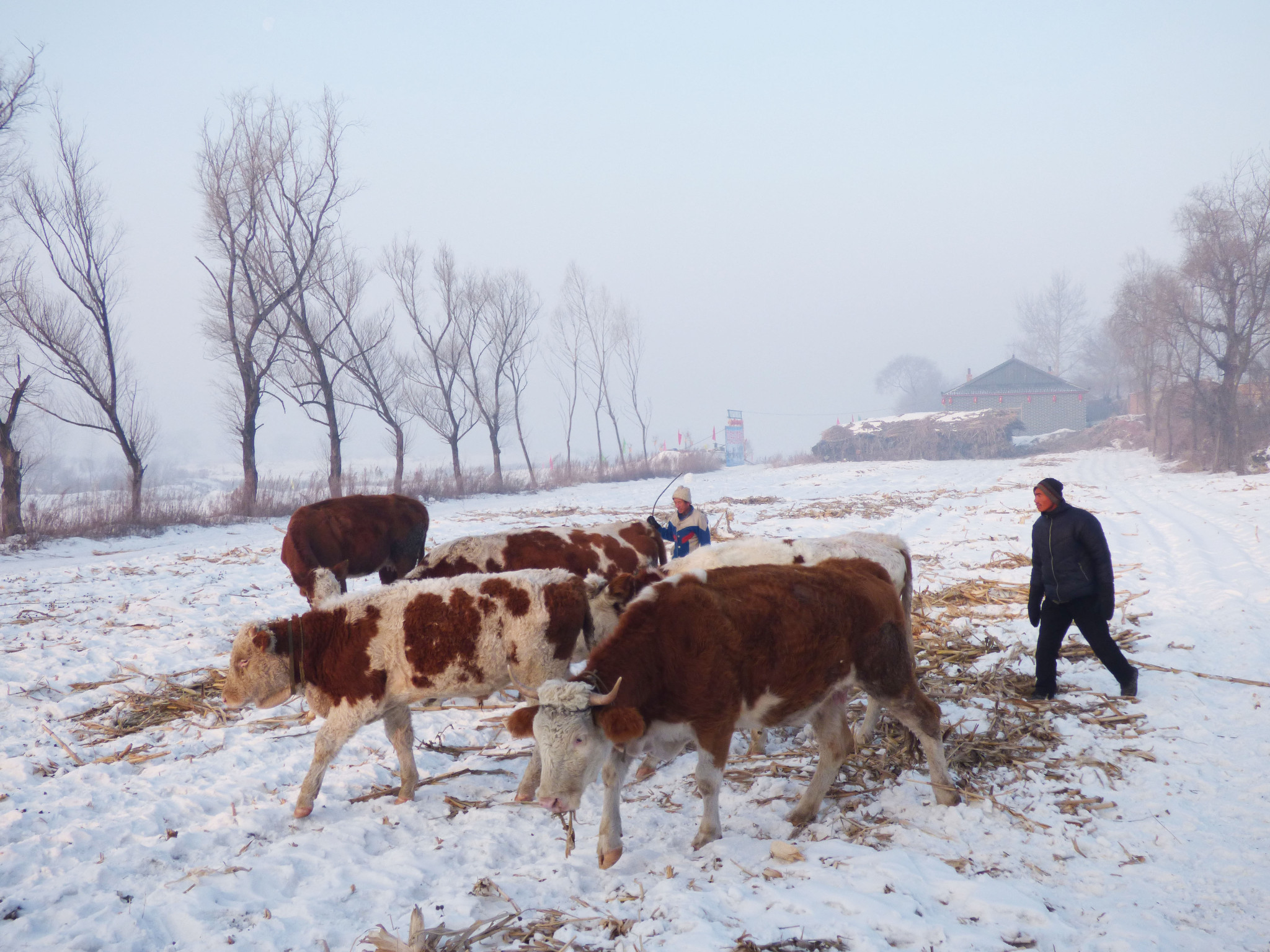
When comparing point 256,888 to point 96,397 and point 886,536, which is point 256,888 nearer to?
point 886,536

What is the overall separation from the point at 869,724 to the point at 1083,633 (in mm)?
2083

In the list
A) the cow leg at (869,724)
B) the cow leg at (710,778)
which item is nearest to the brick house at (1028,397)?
the cow leg at (869,724)

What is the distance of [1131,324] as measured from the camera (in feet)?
103

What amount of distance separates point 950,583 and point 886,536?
471cm

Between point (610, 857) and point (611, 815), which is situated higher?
point (611, 815)

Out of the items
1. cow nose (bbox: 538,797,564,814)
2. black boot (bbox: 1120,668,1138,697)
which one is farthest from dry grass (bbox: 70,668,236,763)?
black boot (bbox: 1120,668,1138,697)

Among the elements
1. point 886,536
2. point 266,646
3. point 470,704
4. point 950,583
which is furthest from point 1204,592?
point 266,646

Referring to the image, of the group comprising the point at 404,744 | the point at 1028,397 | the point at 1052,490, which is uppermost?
the point at 1028,397

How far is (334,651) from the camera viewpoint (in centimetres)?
474

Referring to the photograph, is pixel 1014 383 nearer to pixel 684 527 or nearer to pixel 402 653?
pixel 684 527

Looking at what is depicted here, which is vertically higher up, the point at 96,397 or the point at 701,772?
the point at 96,397

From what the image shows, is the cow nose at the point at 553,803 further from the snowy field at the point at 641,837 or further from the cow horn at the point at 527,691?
the cow horn at the point at 527,691

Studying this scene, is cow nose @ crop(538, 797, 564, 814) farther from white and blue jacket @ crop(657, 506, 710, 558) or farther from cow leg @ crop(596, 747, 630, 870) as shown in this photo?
white and blue jacket @ crop(657, 506, 710, 558)

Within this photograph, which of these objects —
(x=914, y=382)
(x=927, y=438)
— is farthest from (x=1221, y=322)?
(x=914, y=382)
